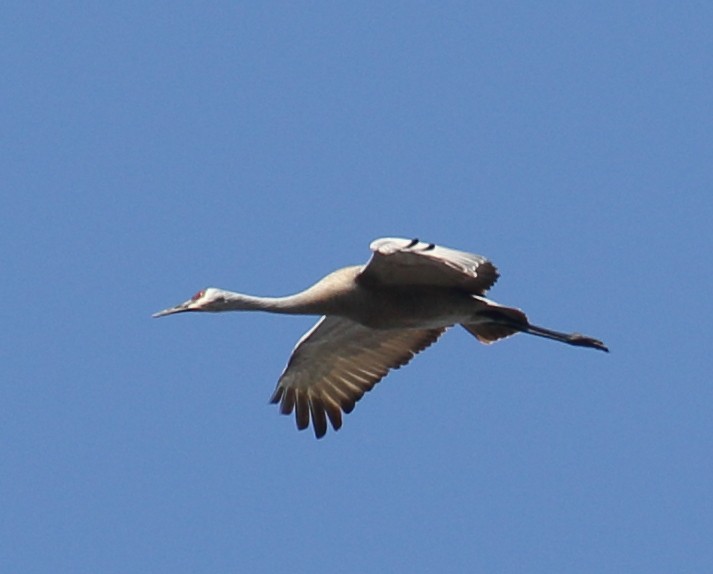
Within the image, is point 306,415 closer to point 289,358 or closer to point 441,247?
point 289,358

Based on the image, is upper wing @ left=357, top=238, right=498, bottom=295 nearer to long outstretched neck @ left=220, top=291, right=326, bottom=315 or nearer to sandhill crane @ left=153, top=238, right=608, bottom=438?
sandhill crane @ left=153, top=238, right=608, bottom=438

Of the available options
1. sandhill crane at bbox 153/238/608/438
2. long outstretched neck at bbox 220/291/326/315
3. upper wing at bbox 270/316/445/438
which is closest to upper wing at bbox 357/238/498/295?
sandhill crane at bbox 153/238/608/438

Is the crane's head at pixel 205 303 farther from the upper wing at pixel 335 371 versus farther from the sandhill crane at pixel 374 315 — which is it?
the upper wing at pixel 335 371

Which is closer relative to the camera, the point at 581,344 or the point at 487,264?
the point at 487,264

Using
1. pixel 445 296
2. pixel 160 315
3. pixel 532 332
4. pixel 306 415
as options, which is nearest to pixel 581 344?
pixel 532 332

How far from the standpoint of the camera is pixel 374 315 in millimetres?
14945

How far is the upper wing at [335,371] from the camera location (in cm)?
1677

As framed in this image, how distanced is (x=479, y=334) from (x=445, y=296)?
1122mm

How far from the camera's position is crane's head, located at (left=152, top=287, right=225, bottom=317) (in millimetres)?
14969

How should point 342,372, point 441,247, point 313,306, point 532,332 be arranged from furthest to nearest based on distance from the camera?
point 342,372 < point 532,332 < point 313,306 < point 441,247

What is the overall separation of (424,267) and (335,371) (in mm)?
2913

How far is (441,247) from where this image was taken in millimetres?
13727

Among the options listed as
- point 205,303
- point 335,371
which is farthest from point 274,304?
point 335,371

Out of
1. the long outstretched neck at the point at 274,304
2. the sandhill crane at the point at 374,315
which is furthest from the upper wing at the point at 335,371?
the long outstretched neck at the point at 274,304
